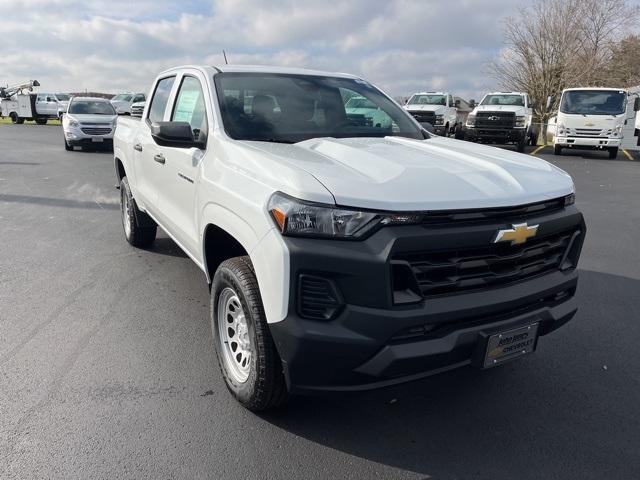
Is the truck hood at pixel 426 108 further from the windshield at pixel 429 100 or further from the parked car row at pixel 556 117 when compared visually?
the windshield at pixel 429 100

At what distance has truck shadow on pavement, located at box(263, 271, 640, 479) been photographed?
2.54 meters

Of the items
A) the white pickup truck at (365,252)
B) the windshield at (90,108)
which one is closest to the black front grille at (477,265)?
the white pickup truck at (365,252)

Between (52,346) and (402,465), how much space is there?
251 centimetres

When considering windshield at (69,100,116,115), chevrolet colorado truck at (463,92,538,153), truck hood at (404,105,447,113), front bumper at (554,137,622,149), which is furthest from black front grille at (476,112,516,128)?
windshield at (69,100,116,115)

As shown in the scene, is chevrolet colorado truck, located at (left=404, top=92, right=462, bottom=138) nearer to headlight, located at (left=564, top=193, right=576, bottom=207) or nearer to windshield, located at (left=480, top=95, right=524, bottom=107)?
windshield, located at (left=480, top=95, right=524, bottom=107)

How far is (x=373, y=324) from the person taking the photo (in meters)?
2.20

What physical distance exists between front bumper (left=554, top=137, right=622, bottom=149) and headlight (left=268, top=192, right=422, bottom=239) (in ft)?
56.6

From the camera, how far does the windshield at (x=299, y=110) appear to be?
3408mm

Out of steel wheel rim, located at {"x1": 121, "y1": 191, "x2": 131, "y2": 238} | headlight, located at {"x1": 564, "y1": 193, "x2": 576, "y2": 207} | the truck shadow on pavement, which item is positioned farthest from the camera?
steel wheel rim, located at {"x1": 121, "y1": 191, "x2": 131, "y2": 238}

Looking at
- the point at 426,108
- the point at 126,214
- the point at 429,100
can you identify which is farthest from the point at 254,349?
the point at 429,100

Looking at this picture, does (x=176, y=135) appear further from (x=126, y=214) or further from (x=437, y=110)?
(x=437, y=110)

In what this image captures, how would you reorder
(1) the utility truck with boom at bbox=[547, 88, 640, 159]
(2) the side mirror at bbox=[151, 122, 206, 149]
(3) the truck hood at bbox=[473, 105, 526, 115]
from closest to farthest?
(2) the side mirror at bbox=[151, 122, 206, 149] < (1) the utility truck with boom at bbox=[547, 88, 640, 159] < (3) the truck hood at bbox=[473, 105, 526, 115]

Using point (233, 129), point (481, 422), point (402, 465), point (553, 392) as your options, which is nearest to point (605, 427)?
point (553, 392)

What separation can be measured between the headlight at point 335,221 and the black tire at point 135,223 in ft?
12.3
